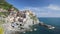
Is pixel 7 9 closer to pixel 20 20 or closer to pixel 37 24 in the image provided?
pixel 20 20

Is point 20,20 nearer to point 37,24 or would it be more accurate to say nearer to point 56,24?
point 37,24

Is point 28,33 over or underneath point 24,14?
underneath

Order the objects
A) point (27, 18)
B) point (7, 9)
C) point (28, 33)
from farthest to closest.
A: point (27, 18) → point (7, 9) → point (28, 33)

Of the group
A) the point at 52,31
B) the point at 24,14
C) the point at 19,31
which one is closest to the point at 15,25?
the point at 19,31

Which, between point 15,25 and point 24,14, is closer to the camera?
point 15,25

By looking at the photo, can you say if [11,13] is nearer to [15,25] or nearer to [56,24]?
[15,25]

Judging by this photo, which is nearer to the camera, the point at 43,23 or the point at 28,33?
the point at 28,33

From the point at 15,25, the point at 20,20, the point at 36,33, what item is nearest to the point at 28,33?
the point at 36,33

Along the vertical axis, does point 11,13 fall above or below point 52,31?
above

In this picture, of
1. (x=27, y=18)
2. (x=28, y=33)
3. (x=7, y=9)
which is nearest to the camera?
(x=28, y=33)
